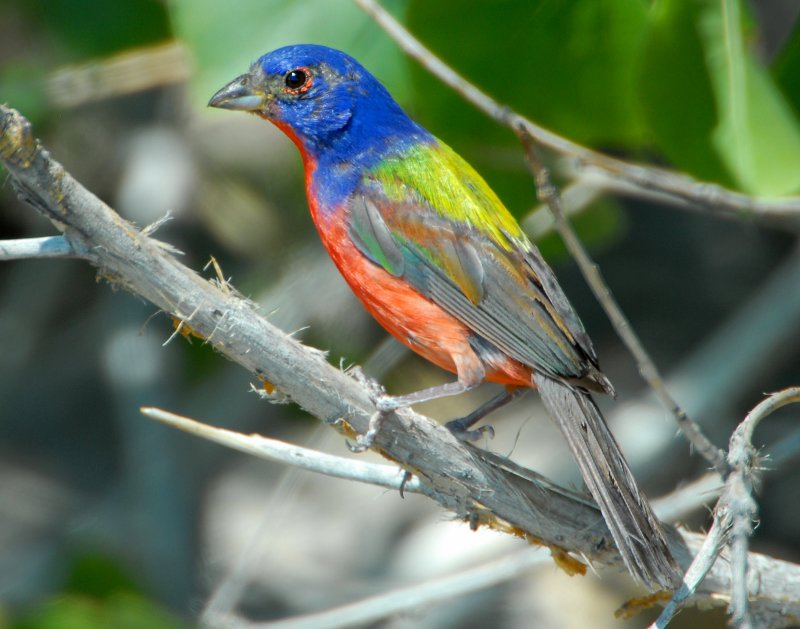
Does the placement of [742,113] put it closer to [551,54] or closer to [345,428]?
[551,54]

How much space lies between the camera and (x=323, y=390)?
103 inches

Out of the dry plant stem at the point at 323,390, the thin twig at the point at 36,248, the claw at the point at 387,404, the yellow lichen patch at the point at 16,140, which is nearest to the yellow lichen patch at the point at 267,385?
the dry plant stem at the point at 323,390

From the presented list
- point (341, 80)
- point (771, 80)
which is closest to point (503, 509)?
point (341, 80)

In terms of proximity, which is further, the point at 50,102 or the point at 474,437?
the point at 50,102

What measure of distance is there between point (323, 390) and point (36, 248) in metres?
0.76

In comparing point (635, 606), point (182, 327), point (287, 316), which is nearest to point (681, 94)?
point (635, 606)

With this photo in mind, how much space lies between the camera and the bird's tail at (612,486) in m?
2.77

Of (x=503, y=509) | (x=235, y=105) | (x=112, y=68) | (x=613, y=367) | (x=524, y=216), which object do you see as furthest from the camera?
(x=613, y=367)

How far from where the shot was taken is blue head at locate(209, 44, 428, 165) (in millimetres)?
3621

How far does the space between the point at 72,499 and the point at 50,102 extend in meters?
2.33

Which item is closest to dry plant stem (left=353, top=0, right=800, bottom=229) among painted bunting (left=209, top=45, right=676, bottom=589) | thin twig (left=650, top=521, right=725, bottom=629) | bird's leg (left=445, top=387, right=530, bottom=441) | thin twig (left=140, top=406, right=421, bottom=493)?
painted bunting (left=209, top=45, right=676, bottom=589)

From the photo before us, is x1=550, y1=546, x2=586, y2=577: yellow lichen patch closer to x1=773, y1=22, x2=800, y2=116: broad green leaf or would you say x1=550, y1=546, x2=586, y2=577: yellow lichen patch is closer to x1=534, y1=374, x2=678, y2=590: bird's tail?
x1=534, y1=374, x2=678, y2=590: bird's tail

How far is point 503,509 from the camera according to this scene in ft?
9.33

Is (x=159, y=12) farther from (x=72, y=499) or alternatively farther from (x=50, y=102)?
(x=72, y=499)
